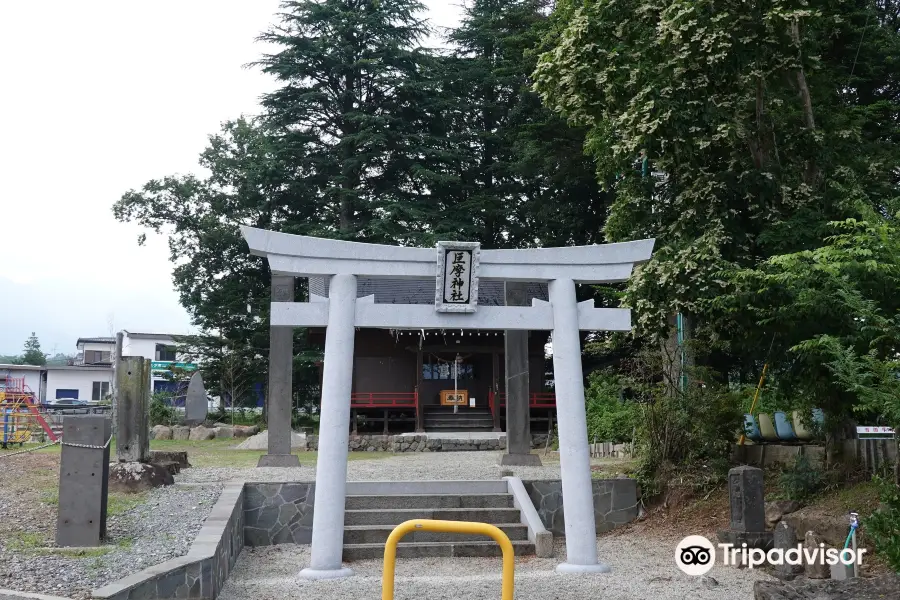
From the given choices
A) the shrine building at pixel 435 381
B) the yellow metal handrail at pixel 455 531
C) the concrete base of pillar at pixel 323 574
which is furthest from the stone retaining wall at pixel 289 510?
the shrine building at pixel 435 381

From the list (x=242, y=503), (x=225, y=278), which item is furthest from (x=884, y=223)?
(x=225, y=278)

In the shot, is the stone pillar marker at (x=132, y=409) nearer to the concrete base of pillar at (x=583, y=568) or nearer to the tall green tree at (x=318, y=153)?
the concrete base of pillar at (x=583, y=568)

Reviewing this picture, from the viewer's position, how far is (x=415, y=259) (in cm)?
927

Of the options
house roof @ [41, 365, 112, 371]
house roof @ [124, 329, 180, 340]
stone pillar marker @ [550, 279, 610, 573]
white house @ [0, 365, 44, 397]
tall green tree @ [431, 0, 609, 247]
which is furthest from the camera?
house roof @ [124, 329, 180, 340]

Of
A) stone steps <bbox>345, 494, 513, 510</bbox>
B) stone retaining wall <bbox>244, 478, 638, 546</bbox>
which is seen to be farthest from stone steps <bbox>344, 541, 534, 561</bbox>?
stone retaining wall <bbox>244, 478, 638, 546</bbox>

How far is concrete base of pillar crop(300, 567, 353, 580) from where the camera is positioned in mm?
8297

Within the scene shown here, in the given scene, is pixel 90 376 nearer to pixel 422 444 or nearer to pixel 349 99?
pixel 349 99

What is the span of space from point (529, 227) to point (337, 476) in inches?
810

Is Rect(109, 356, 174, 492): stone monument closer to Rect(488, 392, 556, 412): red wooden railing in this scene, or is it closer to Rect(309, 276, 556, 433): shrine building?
Rect(309, 276, 556, 433): shrine building

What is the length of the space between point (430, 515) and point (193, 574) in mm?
4586

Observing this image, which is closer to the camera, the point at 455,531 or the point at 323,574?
the point at 455,531

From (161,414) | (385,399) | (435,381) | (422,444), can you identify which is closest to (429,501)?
(422,444)

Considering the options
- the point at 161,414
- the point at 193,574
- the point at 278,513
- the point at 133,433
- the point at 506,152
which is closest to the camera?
the point at 193,574

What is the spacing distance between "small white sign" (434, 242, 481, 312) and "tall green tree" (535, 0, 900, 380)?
3236 mm
